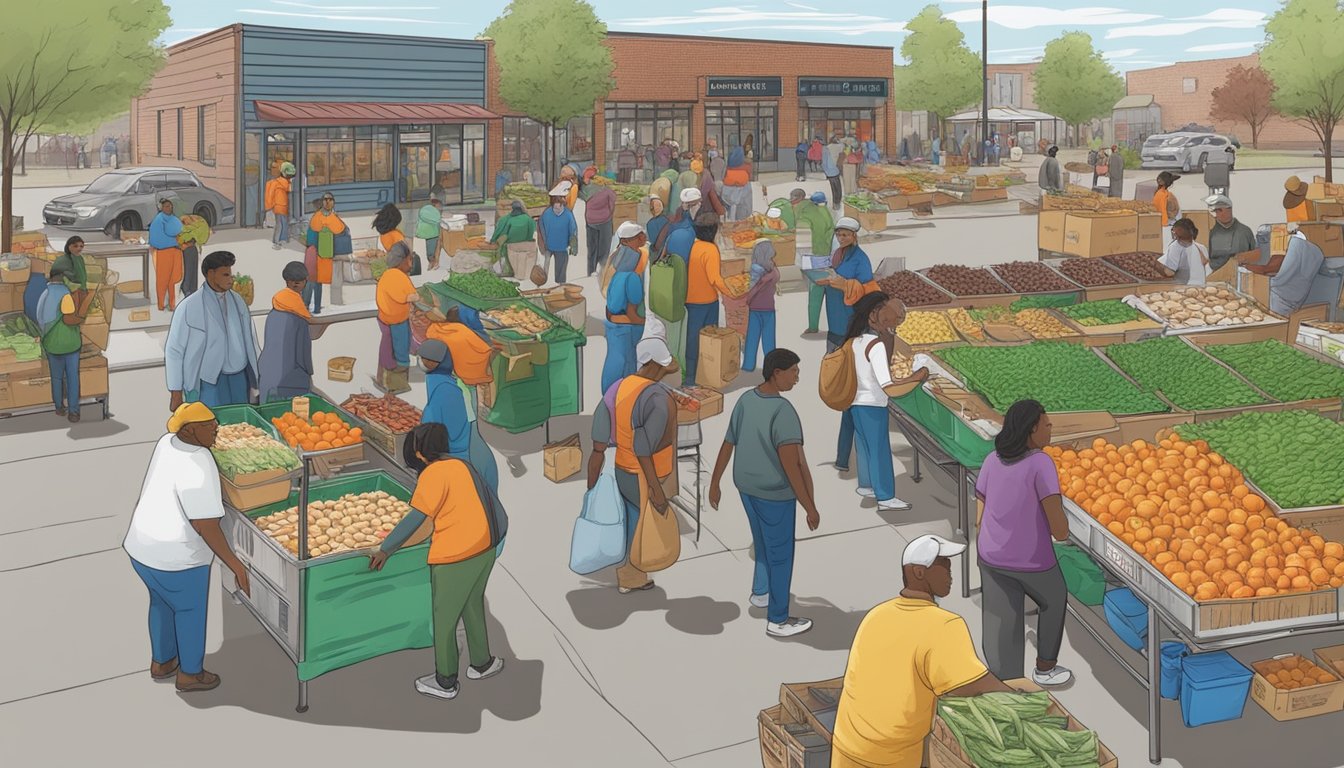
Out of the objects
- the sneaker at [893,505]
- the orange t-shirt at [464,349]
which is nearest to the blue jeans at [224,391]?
the orange t-shirt at [464,349]

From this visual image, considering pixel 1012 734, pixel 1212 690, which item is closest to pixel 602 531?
pixel 1212 690

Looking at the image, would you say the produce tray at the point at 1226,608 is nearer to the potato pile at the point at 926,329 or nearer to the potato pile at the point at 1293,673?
the potato pile at the point at 1293,673

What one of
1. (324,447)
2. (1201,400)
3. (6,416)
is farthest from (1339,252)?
(6,416)

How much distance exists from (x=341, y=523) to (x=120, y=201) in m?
24.5

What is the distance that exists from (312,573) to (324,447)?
2.42 m

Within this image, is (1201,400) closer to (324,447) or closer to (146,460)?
(324,447)

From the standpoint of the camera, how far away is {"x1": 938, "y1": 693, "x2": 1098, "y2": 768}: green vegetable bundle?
5047 millimetres

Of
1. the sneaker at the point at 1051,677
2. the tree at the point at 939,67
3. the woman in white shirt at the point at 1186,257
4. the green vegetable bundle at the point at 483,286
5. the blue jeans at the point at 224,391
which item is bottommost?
the sneaker at the point at 1051,677

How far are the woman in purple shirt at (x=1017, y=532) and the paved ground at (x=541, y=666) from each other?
2.37ft

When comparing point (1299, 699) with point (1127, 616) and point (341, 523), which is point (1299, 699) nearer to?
point (1127, 616)

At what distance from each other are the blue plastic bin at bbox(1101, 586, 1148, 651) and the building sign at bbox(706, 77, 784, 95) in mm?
43709

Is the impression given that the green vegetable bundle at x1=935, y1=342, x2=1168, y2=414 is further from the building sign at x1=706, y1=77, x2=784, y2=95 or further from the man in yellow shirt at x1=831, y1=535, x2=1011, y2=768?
the building sign at x1=706, y1=77, x2=784, y2=95

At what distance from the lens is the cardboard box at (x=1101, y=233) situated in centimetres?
2092

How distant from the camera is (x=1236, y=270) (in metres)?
16.2
